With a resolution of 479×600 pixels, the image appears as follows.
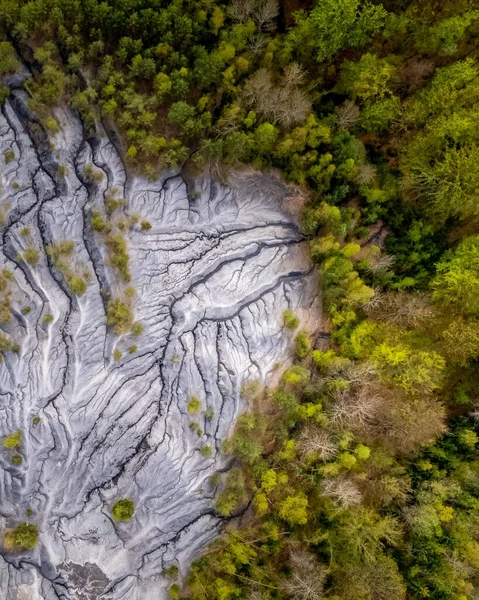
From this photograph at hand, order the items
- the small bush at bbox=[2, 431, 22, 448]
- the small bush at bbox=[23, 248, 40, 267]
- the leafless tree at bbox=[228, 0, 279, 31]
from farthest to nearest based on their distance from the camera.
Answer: the leafless tree at bbox=[228, 0, 279, 31], the small bush at bbox=[23, 248, 40, 267], the small bush at bbox=[2, 431, 22, 448]

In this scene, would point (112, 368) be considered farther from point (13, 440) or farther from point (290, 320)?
point (290, 320)

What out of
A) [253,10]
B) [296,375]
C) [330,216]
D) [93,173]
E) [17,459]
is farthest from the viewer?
[330,216]

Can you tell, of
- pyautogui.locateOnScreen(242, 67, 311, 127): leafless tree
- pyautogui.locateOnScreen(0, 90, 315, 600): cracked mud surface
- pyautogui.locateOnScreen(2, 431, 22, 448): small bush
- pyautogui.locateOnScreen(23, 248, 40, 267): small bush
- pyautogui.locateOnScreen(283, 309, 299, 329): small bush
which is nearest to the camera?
pyautogui.locateOnScreen(2, 431, 22, 448): small bush

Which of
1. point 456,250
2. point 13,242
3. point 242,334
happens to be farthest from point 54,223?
point 456,250

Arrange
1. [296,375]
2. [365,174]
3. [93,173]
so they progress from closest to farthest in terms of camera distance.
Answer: [93,173] → [296,375] → [365,174]

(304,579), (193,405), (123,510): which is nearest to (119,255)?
(193,405)

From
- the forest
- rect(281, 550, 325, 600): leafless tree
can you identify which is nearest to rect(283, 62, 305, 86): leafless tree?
the forest

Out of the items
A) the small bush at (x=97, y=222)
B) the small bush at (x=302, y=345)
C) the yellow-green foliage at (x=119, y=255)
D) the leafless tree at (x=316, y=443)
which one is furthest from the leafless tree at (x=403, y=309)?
the small bush at (x=97, y=222)

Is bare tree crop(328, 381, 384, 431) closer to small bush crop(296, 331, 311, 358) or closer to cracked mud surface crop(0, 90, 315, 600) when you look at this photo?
small bush crop(296, 331, 311, 358)
